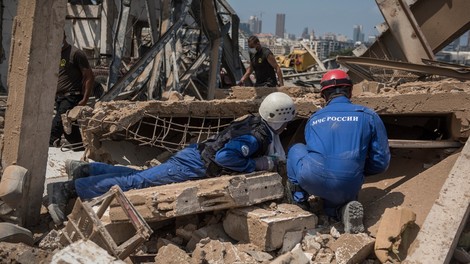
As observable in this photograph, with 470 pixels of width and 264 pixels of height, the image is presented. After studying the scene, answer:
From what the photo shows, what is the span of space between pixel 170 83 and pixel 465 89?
471cm

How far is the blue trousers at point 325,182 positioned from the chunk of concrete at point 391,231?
16.6 inches

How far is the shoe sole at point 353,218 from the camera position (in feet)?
13.6

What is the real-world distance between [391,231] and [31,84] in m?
3.00

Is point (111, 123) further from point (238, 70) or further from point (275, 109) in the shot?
point (238, 70)

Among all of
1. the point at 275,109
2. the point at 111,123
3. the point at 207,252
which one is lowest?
the point at 207,252

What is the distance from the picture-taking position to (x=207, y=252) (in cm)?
370

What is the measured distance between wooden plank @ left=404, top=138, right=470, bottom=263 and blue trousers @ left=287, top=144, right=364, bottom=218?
0.65 metres

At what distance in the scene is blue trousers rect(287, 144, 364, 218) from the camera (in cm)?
425

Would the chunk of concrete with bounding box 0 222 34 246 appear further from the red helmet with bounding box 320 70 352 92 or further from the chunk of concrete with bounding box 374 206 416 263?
the red helmet with bounding box 320 70 352 92

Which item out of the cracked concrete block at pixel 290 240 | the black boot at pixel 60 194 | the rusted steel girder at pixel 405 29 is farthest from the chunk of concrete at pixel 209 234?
the rusted steel girder at pixel 405 29

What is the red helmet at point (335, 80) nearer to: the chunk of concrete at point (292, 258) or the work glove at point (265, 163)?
the work glove at point (265, 163)

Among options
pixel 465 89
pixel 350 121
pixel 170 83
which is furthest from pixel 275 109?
pixel 170 83

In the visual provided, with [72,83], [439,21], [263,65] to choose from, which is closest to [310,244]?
[72,83]

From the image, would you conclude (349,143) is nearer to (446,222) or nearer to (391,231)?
(391,231)
